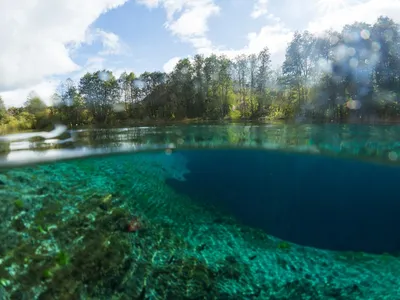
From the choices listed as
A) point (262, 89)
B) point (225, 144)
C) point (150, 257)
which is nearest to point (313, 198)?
point (225, 144)

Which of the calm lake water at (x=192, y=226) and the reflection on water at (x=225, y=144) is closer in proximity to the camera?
the calm lake water at (x=192, y=226)

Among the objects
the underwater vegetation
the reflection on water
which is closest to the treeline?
the reflection on water

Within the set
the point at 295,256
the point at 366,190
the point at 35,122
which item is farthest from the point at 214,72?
the point at 295,256

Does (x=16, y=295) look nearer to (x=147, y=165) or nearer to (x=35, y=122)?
(x=147, y=165)

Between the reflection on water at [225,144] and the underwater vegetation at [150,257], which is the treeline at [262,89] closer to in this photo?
the reflection on water at [225,144]

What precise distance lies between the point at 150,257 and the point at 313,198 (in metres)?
12.3

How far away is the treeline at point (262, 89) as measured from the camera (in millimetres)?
31922

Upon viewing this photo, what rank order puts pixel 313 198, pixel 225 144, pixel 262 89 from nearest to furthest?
pixel 313 198, pixel 225 144, pixel 262 89

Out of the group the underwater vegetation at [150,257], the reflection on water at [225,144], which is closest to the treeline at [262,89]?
the reflection on water at [225,144]

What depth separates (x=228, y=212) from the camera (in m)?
11.5

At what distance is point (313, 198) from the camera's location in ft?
51.9

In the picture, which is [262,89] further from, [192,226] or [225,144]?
[192,226]

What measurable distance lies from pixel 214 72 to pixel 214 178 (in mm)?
34679

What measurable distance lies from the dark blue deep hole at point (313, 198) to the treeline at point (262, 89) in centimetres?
1544
